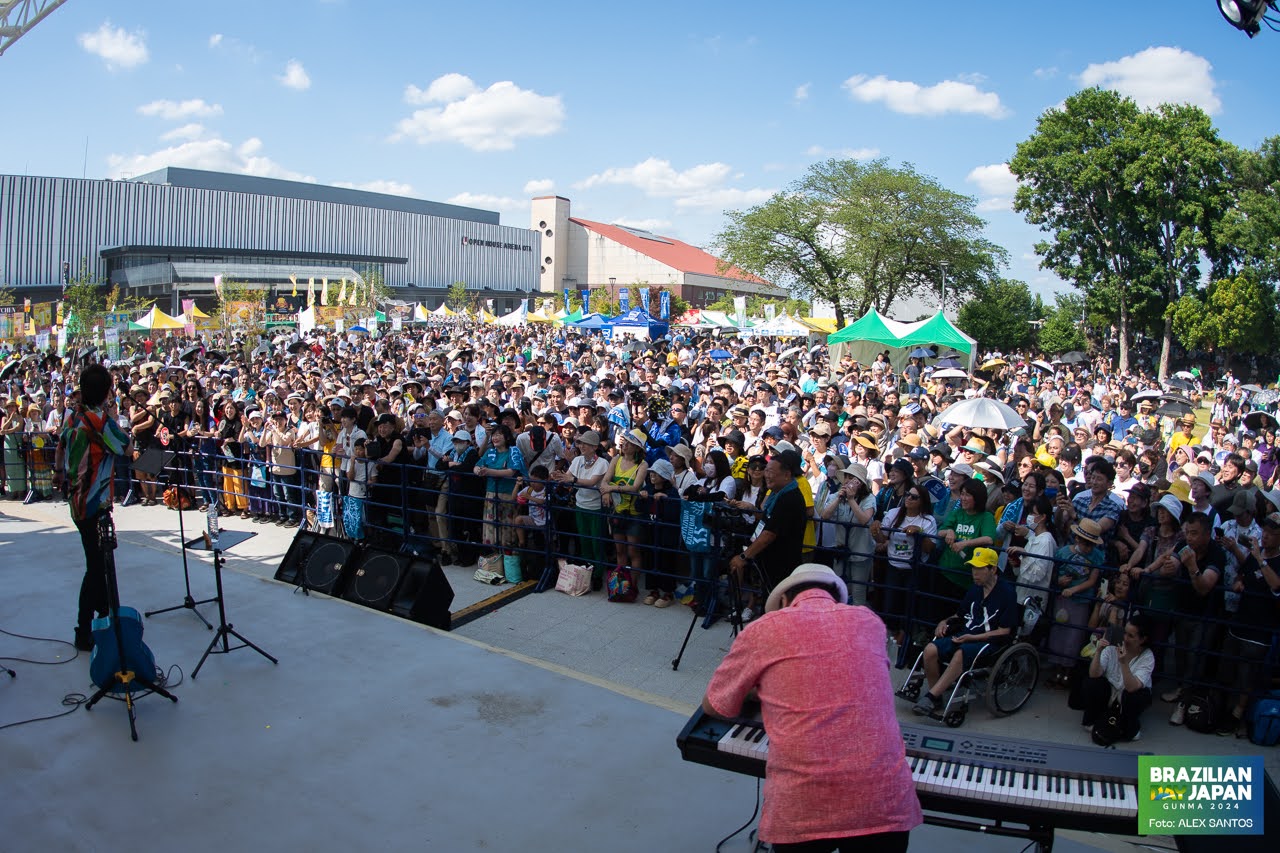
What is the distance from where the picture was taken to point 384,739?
16.5 ft

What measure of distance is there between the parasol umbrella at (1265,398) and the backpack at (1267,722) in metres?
20.5

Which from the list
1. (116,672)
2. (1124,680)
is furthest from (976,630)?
(116,672)

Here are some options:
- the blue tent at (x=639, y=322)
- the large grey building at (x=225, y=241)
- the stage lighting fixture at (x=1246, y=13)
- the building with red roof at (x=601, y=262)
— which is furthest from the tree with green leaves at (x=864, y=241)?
the building with red roof at (x=601, y=262)

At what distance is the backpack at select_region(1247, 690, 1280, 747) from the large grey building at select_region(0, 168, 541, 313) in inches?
2661

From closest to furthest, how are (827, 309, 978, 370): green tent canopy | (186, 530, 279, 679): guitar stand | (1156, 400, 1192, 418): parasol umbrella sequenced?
(186, 530, 279, 679): guitar stand < (1156, 400, 1192, 418): parasol umbrella < (827, 309, 978, 370): green tent canopy

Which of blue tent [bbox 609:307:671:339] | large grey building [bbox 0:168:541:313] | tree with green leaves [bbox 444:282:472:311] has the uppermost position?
large grey building [bbox 0:168:541:313]

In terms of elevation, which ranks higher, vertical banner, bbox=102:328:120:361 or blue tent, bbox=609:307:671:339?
blue tent, bbox=609:307:671:339

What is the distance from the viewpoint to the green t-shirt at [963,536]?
648 centimetres

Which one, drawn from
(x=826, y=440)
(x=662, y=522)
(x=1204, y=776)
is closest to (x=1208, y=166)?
(x=826, y=440)

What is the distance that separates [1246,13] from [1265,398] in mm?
20583

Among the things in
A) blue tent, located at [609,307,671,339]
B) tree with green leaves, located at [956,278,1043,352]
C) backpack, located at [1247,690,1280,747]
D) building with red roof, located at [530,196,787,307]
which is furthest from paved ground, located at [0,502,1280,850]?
building with red roof, located at [530,196,787,307]

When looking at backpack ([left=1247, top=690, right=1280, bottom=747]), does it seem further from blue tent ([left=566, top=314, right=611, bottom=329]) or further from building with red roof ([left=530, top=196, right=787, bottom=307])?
building with red roof ([left=530, top=196, right=787, bottom=307])

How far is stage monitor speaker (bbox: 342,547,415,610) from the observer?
7.27 metres

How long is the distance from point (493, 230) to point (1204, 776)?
98.8m
